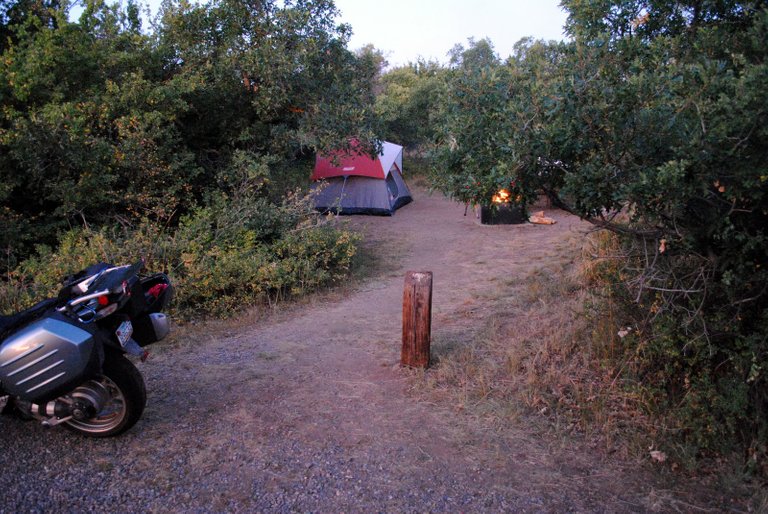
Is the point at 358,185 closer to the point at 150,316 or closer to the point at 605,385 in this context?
the point at 605,385

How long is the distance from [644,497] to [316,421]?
2.09 metres

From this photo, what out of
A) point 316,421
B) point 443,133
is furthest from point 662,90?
point 316,421

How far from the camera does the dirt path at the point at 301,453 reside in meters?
3.34

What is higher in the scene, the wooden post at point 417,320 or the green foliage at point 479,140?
the green foliage at point 479,140

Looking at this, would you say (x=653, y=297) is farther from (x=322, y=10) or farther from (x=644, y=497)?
(x=322, y=10)

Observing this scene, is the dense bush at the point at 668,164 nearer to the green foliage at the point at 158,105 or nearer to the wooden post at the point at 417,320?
the wooden post at the point at 417,320

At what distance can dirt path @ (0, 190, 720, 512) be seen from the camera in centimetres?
334

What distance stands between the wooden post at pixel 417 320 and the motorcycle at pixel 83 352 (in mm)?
2044

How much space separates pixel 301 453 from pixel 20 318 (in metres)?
1.84

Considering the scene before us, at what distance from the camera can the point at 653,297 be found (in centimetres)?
481

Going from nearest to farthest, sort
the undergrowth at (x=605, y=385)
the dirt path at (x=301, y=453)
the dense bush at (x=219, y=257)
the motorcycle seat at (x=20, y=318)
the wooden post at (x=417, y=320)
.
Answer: the dirt path at (x=301, y=453) < the motorcycle seat at (x=20, y=318) < the undergrowth at (x=605, y=385) < the wooden post at (x=417, y=320) < the dense bush at (x=219, y=257)

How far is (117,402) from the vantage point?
152 inches

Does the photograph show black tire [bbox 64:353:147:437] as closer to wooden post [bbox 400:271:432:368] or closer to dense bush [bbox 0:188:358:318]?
wooden post [bbox 400:271:432:368]

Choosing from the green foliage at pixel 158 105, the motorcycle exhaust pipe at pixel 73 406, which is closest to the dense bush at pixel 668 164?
the motorcycle exhaust pipe at pixel 73 406
